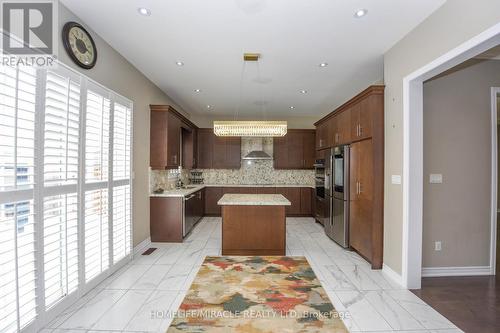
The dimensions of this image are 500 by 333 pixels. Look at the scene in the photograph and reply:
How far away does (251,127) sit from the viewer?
12.0ft

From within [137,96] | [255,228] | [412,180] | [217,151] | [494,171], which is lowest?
[255,228]

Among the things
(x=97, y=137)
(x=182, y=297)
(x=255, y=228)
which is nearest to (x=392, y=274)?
(x=255, y=228)

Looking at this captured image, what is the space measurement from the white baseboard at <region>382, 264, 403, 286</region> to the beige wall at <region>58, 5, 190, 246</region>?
11.7 ft

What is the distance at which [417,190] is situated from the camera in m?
2.60

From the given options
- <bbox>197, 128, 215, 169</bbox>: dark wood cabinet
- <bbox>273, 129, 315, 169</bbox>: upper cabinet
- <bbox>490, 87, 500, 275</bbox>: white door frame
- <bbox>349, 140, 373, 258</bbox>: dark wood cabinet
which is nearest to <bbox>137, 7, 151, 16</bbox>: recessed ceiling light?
<bbox>349, 140, 373, 258</bbox>: dark wood cabinet

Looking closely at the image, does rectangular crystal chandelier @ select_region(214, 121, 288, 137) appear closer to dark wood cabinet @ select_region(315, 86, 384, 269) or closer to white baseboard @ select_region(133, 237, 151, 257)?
dark wood cabinet @ select_region(315, 86, 384, 269)

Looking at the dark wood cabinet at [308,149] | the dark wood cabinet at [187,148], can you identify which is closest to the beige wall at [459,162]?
the dark wood cabinet at [308,149]

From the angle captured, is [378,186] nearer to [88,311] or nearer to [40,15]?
[88,311]

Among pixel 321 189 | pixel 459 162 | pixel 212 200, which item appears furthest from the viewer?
pixel 212 200

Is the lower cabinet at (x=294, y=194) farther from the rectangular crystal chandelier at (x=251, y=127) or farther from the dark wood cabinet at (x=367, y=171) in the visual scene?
the rectangular crystal chandelier at (x=251, y=127)

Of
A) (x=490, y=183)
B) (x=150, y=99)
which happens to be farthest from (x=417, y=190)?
(x=150, y=99)

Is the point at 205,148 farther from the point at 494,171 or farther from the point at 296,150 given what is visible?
the point at 494,171

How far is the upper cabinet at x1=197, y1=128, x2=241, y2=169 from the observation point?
21.9ft

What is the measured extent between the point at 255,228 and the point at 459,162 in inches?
110
